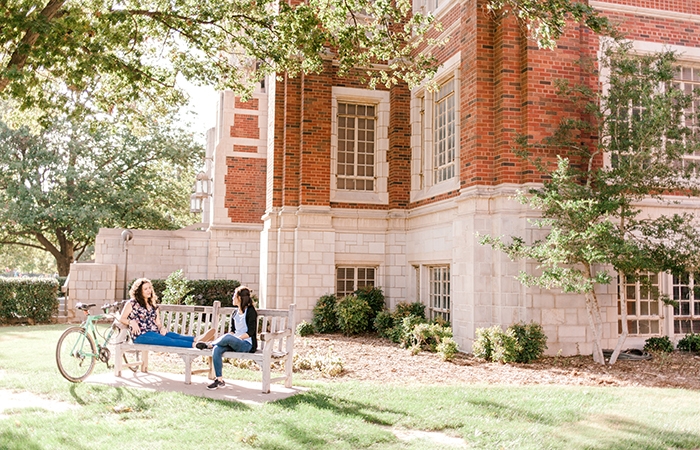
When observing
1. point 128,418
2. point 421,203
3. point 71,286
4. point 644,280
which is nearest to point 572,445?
point 128,418

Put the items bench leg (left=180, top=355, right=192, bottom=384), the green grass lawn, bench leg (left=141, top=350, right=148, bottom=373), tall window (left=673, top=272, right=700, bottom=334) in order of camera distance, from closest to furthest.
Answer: the green grass lawn → bench leg (left=180, top=355, right=192, bottom=384) → bench leg (left=141, top=350, right=148, bottom=373) → tall window (left=673, top=272, right=700, bottom=334)

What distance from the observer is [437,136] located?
45.0 feet

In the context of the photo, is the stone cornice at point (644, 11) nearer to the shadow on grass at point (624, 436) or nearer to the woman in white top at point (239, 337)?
the shadow on grass at point (624, 436)

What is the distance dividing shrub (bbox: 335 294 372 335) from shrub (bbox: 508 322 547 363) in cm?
444

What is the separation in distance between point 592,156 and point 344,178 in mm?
6608

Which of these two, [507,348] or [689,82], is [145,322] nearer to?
[507,348]

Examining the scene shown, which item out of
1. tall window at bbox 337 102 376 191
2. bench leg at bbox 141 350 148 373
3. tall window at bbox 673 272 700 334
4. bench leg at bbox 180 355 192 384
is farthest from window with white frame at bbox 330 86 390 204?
bench leg at bbox 180 355 192 384

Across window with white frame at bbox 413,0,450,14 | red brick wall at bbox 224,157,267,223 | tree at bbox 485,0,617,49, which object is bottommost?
red brick wall at bbox 224,157,267,223

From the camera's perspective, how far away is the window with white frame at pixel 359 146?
1503cm

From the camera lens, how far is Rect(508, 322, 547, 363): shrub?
9.79 metres

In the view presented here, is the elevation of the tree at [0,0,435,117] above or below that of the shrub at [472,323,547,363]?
above

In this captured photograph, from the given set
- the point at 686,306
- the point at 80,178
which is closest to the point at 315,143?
the point at 686,306

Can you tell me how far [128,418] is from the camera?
5906 mm

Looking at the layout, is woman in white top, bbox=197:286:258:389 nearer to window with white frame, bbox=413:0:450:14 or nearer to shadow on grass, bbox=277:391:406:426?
shadow on grass, bbox=277:391:406:426
